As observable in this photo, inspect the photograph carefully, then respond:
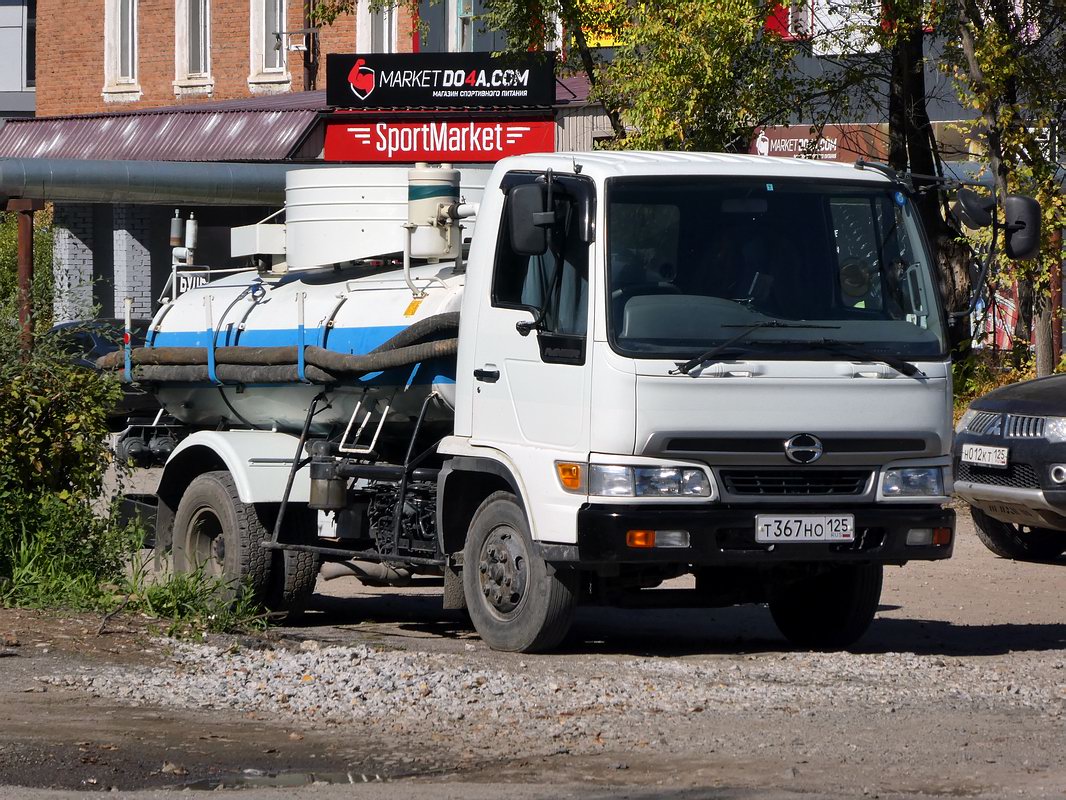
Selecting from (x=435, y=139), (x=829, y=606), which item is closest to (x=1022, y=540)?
(x=829, y=606)

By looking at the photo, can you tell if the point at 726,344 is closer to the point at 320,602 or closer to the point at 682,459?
the point at 682,459

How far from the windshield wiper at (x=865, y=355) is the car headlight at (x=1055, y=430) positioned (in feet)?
13.4

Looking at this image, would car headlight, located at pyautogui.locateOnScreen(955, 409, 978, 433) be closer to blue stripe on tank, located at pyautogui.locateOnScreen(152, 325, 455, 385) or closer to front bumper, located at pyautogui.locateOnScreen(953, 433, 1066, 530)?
front bumper, located at pyautogui.locateOnScreen(953, 433, 1066, 530)

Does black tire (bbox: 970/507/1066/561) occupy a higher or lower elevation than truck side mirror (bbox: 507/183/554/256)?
lower

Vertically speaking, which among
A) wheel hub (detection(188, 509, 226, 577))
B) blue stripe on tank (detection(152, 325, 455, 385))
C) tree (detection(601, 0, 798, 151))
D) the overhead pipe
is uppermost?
tree (detection(601, 0, 798, 151))

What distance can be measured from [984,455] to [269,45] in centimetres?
2459

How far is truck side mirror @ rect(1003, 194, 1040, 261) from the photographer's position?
888 cm

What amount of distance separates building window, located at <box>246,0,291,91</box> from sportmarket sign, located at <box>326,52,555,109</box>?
3107 millimetres

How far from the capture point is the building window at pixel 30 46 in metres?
42.8

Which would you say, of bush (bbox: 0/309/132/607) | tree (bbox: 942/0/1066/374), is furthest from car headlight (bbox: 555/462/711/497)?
tree (bbox: 942/0/1066/374)

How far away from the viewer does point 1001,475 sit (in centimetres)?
1270

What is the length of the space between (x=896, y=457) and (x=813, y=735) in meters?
2.14

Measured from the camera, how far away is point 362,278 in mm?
10664

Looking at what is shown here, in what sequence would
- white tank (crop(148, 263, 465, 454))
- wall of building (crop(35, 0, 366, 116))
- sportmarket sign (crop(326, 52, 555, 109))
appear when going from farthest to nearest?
wall of building (crop(35, 0, 366, 116)) < sportmarket sign (crop(326, 52, 555, 109)) < white tank (crop(148, 263, 465, 454))
